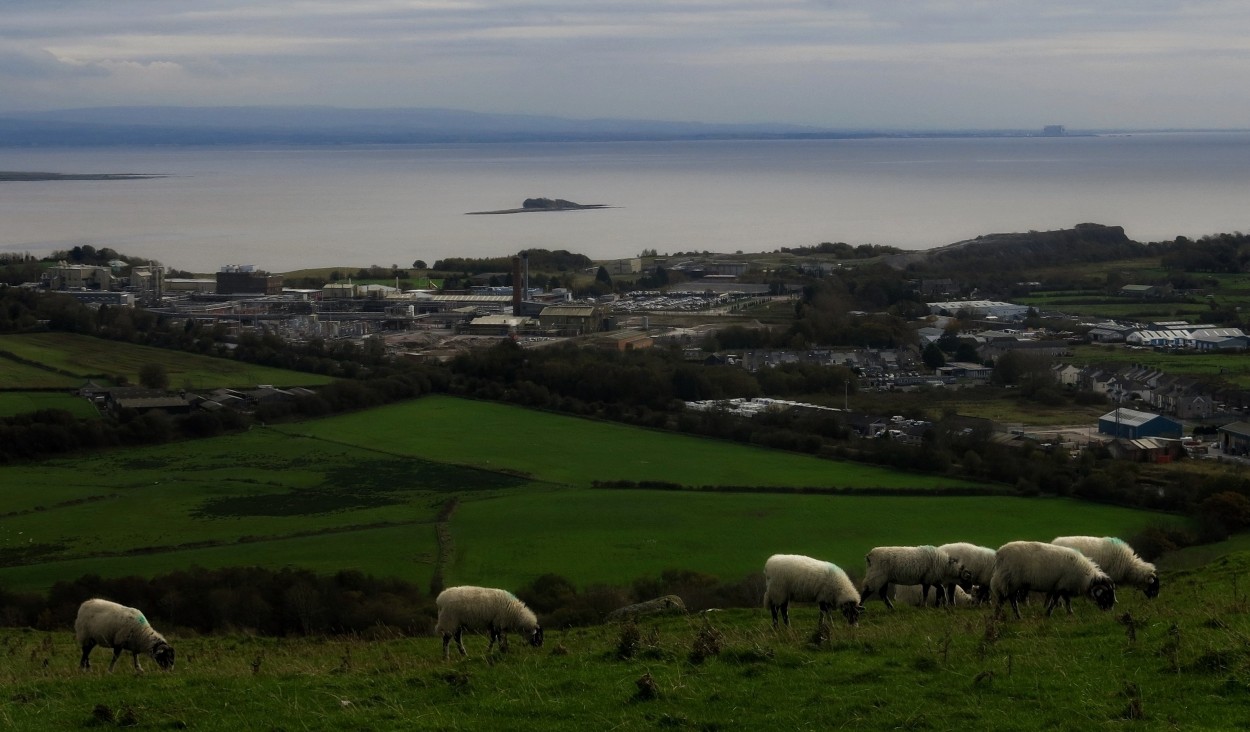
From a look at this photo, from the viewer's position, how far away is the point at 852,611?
30.0ft

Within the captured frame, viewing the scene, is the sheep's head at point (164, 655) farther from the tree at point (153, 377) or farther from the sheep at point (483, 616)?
the tree at point (153, 377)

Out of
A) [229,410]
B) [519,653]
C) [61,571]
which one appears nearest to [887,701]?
[519,653]

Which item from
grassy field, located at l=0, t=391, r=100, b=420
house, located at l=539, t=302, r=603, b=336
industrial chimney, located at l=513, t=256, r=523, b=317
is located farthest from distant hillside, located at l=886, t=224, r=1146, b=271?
grassy field, located at l=0, t=391, r=100, b=420

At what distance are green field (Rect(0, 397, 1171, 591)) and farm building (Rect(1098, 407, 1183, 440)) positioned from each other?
22.0 ft

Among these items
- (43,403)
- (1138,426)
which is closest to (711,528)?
(1138,426)

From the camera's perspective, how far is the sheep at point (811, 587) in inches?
362

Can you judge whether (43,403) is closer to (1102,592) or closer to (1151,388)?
(1102,592)

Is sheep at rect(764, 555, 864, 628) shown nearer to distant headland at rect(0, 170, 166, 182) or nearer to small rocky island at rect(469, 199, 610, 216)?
small rocky island at rect(469, 199, 610, 216)

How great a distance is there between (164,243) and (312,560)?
237 ft

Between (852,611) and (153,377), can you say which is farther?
(153,377)

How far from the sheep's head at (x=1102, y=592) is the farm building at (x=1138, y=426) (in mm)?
19525

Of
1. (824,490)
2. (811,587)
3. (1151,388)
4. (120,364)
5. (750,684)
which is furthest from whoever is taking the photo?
(120,364)

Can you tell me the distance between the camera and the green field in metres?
18.3

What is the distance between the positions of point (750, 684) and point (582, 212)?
111 metres
